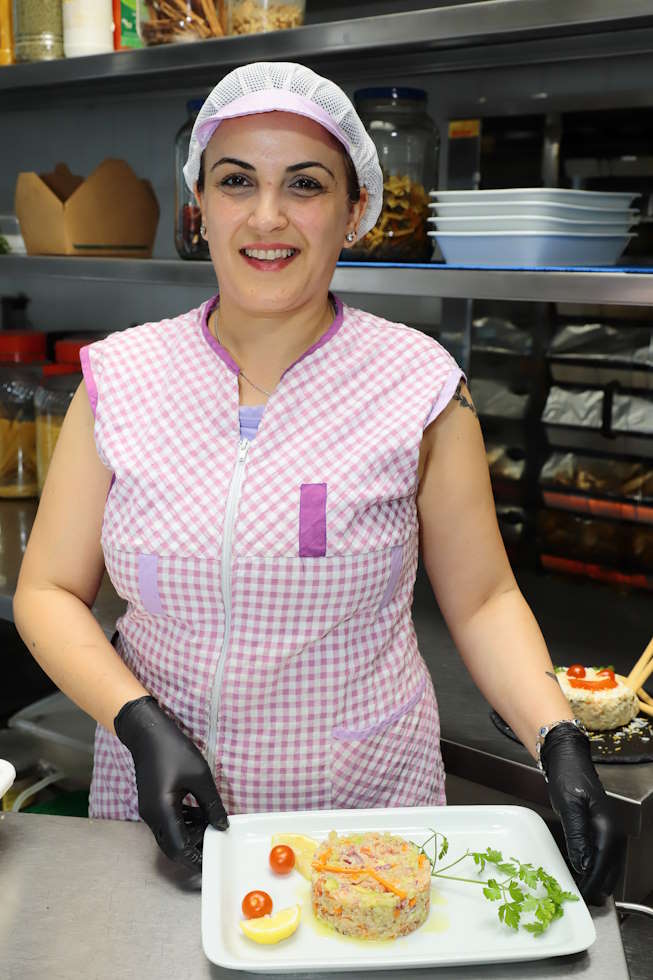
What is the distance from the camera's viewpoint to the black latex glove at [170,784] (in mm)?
1066

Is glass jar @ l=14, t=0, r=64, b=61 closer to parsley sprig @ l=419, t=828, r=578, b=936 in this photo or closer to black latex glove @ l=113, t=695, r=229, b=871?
black latex glove @ l=113, t=695, r=229, b=871

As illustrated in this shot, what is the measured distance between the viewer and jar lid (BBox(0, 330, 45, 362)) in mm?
2770

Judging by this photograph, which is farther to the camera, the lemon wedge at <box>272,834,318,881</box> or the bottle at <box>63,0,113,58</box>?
the bottle at <box>63,0,113,58</box>

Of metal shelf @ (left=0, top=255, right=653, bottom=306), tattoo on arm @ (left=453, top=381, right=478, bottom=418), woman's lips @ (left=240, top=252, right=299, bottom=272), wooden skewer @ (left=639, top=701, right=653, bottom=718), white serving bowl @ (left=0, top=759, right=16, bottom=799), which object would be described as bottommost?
wooden skewer @ (left=639, top=701, right=653, bottom=718)

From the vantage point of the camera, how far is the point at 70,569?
4.44 ft

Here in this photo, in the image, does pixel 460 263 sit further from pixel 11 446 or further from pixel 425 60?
pixel 11 446

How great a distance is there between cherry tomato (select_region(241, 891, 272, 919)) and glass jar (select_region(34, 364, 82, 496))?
1.68 metres

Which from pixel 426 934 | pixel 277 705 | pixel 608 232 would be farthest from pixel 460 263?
pixel 426 934

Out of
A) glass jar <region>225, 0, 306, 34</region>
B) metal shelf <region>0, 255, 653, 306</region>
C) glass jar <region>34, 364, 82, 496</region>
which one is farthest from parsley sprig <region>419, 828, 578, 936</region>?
glass jar <region>34, 364, 82, 496</region>

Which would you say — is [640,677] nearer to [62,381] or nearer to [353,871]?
[353,871]

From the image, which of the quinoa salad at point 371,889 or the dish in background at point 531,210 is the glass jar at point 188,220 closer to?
the dish in background at point 531,210

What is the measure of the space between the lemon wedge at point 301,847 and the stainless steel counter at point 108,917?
3.9 inches

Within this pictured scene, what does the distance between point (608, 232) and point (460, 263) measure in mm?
234

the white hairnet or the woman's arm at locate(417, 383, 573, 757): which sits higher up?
the white hairnet
